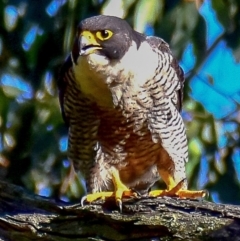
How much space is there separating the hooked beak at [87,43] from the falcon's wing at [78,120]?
0.30m

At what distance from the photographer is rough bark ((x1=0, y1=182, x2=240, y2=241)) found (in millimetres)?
3127

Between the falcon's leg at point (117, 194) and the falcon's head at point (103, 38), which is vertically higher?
the falcon's head at point (103, 38)

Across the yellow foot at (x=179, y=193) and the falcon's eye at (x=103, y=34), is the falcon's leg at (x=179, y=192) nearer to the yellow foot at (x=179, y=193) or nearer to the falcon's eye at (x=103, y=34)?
the yellow foot at (x=179, y=193)

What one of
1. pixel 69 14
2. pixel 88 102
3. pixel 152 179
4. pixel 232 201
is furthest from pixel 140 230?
pixel 69 14

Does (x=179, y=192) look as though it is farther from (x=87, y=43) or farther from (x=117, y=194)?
(x=87, y=43)

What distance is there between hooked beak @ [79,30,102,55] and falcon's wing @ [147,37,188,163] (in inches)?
15.6

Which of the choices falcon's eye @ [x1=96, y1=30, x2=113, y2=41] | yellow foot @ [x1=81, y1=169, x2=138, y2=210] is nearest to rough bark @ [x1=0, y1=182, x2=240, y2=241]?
yellow foot @ [x1=81, y1=169, x2=138, y2=210]

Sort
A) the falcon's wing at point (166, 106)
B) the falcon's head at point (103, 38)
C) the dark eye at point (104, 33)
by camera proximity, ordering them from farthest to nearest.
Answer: the falcon's wing at point (166, 106), the dark eye at point (104, 33), the falcon's head at point (103, 38)

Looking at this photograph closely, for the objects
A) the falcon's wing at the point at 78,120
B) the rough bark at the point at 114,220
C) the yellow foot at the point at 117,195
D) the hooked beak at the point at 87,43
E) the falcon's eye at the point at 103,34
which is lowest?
the rough bark at the point at 114,220

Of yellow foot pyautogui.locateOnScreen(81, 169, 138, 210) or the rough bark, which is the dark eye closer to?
yellow foot pyautogui.locateOnScreen(81, 169, 138, 210)

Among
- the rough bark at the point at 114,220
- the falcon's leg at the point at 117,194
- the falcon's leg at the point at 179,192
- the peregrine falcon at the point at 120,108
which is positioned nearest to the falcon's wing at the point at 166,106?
the peregrine falcon at the point at 120,108

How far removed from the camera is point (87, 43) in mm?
3744

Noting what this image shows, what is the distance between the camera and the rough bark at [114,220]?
10.3ft

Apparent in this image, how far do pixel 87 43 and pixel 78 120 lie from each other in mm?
572
